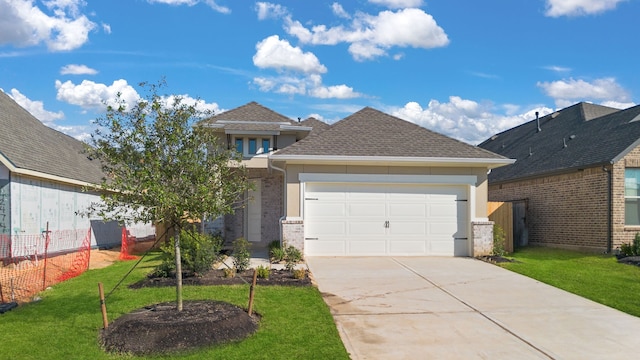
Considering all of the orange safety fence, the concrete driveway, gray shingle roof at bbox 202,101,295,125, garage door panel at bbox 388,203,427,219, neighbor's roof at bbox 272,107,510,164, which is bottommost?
the concrete driveway

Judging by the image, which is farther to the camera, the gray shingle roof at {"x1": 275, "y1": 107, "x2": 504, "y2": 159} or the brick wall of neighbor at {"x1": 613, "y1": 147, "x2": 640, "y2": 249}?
the brick wall of neighbor at {"x1": 613, "y1": 147, "x2": 640, "y2": 249}

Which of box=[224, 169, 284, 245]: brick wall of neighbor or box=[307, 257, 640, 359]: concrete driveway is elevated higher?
box=[224, 169, 284, 245]: brick wall of neighbor

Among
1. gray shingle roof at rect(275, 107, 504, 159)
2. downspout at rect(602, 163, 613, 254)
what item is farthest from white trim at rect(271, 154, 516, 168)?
downspout at rect(602, 163, 613, 254)

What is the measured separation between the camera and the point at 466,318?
7.76 m

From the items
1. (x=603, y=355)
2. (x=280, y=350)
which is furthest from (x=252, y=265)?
(x=603, y=355)

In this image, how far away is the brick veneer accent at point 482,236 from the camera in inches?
583

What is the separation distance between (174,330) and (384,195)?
31.4 feet

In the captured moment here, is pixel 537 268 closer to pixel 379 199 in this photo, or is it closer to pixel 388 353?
pixel 379 199

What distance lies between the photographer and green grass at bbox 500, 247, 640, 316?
938 cm

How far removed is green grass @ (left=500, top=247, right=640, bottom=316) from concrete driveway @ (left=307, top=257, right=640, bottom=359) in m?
0.46

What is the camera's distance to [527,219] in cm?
1891

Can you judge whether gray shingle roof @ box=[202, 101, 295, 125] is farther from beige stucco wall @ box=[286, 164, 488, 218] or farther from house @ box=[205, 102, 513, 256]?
beige stucco wall @ box=[286, 164, 488, 218]

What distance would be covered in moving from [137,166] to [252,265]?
266 inches

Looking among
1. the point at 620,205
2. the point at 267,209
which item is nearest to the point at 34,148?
the point at 267,209
